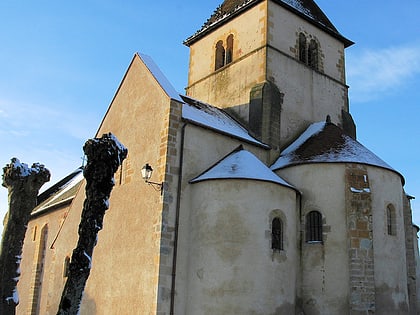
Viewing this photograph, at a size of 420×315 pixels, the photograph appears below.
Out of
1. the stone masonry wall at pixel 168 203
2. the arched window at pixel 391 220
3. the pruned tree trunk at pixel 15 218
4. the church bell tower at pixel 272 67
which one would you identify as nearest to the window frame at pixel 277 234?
the stone masonry wall at pixel 168 203

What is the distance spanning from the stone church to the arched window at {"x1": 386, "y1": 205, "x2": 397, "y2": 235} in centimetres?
5

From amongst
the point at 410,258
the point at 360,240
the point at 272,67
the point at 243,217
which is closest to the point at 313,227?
the point at 360,240

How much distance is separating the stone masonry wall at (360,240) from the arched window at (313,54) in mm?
8386

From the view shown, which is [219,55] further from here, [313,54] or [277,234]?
[277,234]

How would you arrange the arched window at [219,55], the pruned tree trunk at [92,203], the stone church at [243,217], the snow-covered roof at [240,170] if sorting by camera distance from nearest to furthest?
the pruned tree trunk at [92,203], the stone church at [243,217], the snow-covered roof at [240,170], the arched window at [219,55]

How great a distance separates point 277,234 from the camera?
18094 millimetres

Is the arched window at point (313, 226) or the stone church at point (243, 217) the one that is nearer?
the stone church at point (243, 217)

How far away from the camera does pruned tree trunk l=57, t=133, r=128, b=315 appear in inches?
449

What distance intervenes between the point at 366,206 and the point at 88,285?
10694mm

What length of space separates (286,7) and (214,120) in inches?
315

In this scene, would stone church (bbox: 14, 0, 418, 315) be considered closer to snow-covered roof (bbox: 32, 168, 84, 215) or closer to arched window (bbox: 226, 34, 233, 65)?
arched window (bbox: 226, 34, 233, 65)

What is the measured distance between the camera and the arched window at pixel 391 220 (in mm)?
19312

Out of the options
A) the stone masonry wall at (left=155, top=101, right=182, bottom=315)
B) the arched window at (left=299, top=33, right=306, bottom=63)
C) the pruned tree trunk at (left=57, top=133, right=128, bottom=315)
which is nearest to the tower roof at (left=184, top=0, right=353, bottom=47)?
the arched window at (left=299, top=33, right=306, bottom=63)

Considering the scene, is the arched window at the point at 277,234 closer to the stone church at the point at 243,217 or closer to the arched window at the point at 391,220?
the stone church at the point at 243,217
